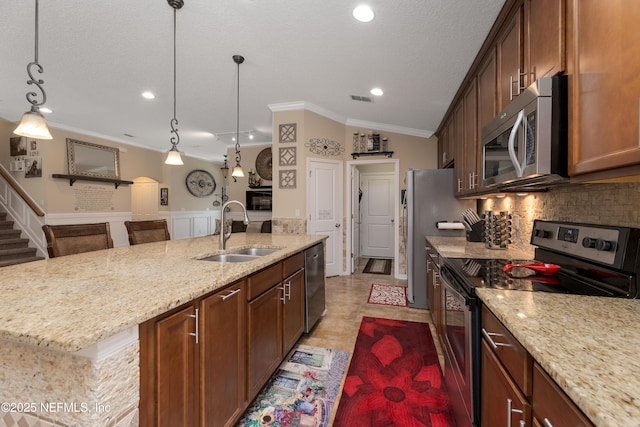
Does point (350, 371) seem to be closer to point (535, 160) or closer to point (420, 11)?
point (535, 160)

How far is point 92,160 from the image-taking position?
6176mm

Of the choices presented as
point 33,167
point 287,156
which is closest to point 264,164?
point 287,156

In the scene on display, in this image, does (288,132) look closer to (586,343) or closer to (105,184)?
(586,343)

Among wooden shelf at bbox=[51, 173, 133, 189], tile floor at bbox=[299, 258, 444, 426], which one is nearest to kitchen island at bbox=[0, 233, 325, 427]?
tile floor at bbox=[299, 258, 444, 426]

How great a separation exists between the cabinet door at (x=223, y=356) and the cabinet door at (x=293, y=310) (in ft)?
1.93

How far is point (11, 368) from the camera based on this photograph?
854mm

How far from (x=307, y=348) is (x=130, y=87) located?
3.94m

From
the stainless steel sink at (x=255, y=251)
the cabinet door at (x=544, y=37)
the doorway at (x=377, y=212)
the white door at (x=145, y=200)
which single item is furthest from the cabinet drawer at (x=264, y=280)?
the white door at (x=145, y=200)

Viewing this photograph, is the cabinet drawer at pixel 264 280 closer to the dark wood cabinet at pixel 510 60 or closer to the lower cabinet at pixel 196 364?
the lower cabinet at pixel 196 364

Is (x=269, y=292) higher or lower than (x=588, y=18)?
lower

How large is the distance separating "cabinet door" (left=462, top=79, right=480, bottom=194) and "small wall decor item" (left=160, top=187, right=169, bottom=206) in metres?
7.51

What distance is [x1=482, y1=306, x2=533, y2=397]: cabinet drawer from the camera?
800mm

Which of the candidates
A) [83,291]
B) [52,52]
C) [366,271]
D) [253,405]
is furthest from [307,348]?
[52,52]

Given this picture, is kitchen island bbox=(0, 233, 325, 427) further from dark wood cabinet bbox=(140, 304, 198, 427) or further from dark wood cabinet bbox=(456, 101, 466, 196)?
dark wood cabinet bbox=(456, 101, 466, 196)
